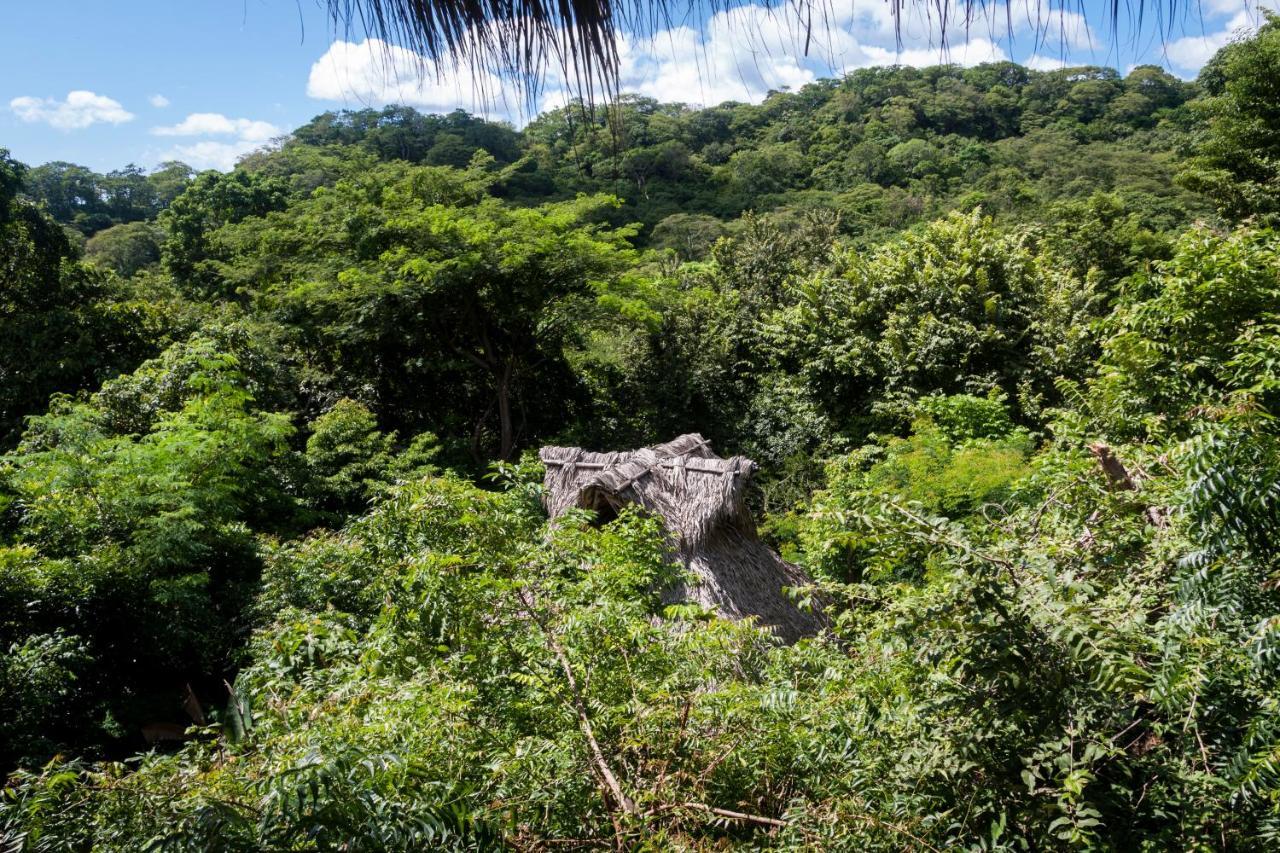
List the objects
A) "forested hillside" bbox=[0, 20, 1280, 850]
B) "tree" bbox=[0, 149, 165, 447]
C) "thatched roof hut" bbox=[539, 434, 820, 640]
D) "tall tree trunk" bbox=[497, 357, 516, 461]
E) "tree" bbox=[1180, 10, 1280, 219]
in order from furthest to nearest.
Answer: "tree" bbox=[1180, 10, 1280, 219]
"tall tree trunk" bbox=[497, 357, 516, 461]
"tree" bbox=[0, 149, 165, 447]
"thatched roof hut" bbox=[539, 434, 820, 640]
"forested hillside" bbox=[0, 20, 1280, 850]

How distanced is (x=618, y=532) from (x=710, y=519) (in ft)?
5.24

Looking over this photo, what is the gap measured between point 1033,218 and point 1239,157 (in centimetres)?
861

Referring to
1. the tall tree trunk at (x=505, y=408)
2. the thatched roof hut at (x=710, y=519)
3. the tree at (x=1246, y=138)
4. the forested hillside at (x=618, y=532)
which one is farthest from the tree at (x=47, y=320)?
the tree at (x=1246, y=138)

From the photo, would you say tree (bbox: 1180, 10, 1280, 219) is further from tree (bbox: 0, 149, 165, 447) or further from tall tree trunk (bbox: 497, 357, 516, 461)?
tree (bbox: 0, 149, 165, 447)

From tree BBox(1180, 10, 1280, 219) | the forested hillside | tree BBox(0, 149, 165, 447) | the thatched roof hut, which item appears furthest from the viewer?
tree BBox(1180, 10, 1280, 219)

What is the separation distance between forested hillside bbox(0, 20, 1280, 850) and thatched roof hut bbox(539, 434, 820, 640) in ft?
1.75

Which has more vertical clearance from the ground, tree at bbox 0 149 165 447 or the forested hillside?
tree at bbox 0 149 165 447

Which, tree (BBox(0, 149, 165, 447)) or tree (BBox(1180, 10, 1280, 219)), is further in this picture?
tree (BBox(1180, 10, 1280, 219))

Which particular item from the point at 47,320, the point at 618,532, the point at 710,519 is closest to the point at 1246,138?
the point at 710,519

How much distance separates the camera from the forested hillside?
6.20ft

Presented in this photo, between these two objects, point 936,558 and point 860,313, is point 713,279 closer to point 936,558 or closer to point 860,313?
point 860,313

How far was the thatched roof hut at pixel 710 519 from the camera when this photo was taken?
571cm

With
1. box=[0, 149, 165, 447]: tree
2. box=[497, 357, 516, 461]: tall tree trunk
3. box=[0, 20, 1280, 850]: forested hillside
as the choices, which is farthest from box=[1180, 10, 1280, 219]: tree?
box=[0, 149, 165, 447]: tree

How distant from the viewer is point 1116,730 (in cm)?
197
